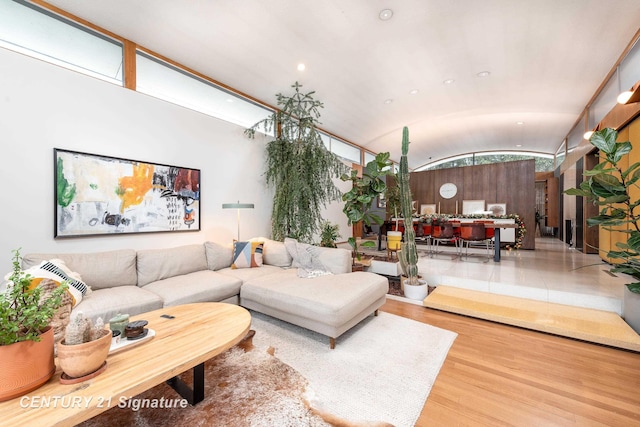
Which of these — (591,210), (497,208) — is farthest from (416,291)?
(497,208)

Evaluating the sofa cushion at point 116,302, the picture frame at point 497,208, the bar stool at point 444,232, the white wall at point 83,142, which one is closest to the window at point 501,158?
the picture frame at point 497,208

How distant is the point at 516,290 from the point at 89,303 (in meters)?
4.91

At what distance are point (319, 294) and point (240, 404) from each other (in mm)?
1100

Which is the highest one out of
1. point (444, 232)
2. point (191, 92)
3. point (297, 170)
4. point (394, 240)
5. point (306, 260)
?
point (191, 92)

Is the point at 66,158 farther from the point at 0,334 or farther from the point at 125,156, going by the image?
the point at 0,334

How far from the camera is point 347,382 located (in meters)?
1.93

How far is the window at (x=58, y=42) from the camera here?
269 centimetres

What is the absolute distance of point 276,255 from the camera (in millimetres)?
3924

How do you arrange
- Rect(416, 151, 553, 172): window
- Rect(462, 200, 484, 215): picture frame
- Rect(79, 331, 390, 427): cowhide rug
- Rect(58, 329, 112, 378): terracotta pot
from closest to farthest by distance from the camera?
1. Rect(58, 329, 112, 378): terracotta pot
2. Rect(79, 331, 390, 427): cowhide rug
3. Rect(462, 200, 484, 215): picture frame
4. Rect(416, 151, 553, 172): window

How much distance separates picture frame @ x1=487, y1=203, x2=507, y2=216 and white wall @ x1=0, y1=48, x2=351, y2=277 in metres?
7.69

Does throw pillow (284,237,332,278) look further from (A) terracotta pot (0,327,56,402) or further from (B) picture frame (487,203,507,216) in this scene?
(B) picture frame (487,203,507,216)

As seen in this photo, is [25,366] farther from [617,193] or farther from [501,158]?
[501,158]

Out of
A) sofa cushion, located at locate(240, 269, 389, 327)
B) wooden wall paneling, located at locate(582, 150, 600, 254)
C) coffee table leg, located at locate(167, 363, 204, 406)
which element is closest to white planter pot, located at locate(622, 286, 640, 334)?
sofa cushion, located at locate(240, 269, 389, 327)

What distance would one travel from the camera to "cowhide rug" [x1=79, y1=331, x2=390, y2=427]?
5.11 feet
